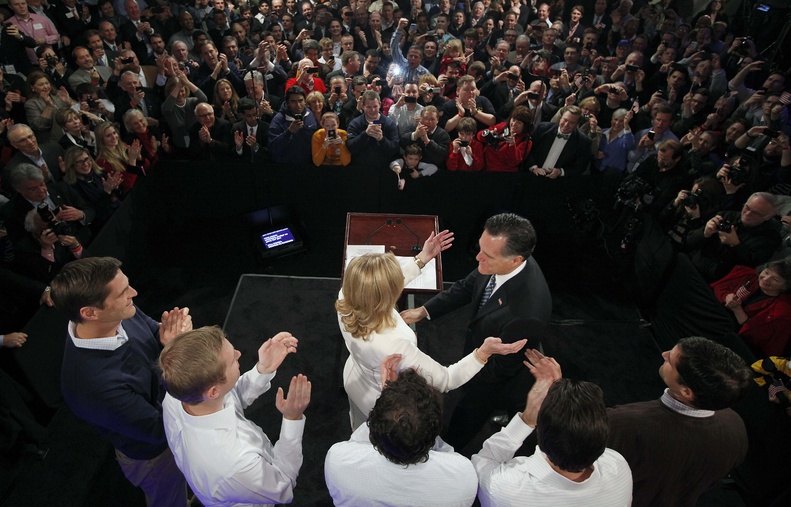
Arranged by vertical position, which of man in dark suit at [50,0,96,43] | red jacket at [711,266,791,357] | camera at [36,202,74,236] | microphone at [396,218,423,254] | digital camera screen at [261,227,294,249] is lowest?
digital camera screen at [261,227,294,249]

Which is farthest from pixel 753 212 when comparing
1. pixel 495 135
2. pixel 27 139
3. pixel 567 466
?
pixel 27 139

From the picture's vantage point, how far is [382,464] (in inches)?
64.1

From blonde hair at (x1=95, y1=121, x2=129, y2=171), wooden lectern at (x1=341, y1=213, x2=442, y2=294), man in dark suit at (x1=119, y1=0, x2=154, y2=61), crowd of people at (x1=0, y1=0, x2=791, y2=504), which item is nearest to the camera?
crowd of people at (x1=0, y1=0, x2=791, y2=504)

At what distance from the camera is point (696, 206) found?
13.2 feet

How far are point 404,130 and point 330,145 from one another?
988mm

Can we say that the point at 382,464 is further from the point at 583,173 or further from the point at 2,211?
the point at 583,173

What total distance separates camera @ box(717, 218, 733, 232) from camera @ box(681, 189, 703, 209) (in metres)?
Answer: 0.35

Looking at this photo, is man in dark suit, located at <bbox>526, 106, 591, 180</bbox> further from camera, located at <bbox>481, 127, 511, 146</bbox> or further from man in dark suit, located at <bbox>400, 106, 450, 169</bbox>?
man in dark suit, located at <bbox>400, 106, 450, 169</bbox>

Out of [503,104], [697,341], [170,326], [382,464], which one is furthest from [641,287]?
[170,326]

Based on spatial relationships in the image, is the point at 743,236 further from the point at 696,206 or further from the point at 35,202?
the point at 35,202

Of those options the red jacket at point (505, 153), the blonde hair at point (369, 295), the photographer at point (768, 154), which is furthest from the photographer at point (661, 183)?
the blonde hair at point (369, 295)

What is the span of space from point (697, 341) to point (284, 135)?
3.95m

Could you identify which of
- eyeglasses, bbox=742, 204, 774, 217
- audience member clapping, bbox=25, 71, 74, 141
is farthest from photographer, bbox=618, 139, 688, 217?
audience member clapping, bbox=25, 71, 74, 141

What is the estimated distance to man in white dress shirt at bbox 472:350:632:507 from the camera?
1.61m
